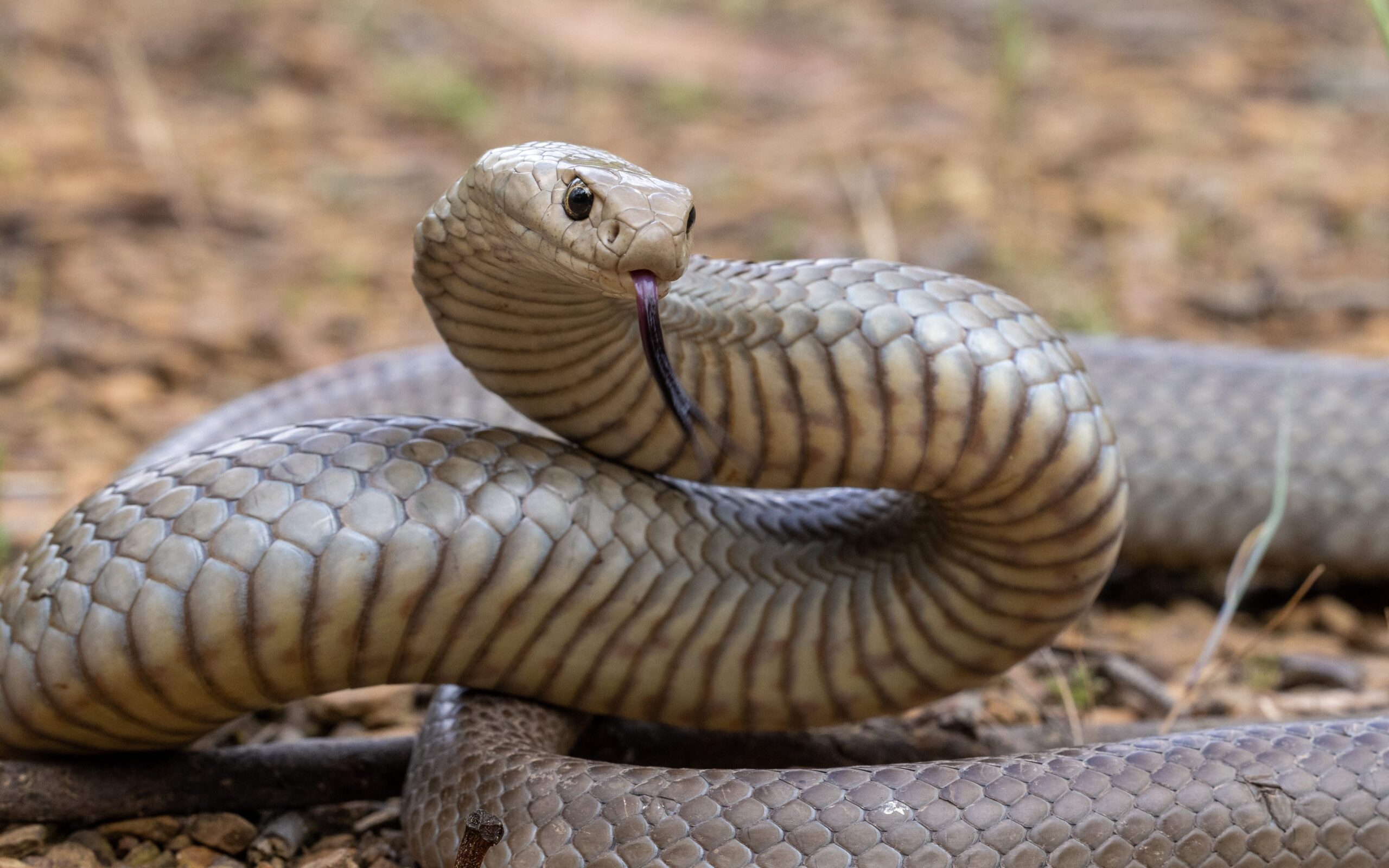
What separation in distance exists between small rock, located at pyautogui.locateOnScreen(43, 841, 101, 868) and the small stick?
0.80 metres

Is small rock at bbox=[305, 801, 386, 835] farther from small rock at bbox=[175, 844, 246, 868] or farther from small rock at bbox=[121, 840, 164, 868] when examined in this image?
small rock at bbox=[121, 840, 164, 868]

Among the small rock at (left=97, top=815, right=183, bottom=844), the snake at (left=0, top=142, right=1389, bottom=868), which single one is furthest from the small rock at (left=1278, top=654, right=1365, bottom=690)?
the small rock at (left=97, top=815, right=183, bottom=844)

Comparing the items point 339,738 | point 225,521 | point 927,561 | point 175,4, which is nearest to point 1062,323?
point 927,561

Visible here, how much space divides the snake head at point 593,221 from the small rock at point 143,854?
1.41 metres

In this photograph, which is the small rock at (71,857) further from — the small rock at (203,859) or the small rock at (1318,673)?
the small rock at (1318,673)

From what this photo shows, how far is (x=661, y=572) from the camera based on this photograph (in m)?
2.77

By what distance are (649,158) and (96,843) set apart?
6.60m

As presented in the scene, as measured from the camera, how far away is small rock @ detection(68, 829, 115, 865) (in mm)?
2623

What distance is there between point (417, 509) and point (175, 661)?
1.68 feet

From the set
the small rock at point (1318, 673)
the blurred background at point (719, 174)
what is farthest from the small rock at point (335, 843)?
the small rock at point (1318, 673)

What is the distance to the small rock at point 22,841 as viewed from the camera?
101 inches

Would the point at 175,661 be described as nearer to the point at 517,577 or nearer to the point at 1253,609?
the point at 517,577

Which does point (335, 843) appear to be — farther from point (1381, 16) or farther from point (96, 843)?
point (1381, 16)

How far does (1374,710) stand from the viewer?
11.3ft
